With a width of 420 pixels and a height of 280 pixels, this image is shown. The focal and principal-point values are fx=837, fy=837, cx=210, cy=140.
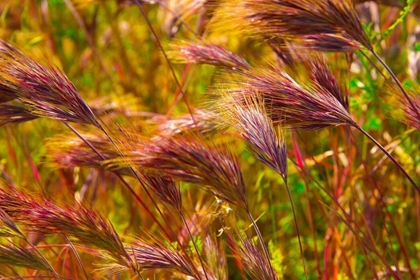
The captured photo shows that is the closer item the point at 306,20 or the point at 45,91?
the point at 45,91

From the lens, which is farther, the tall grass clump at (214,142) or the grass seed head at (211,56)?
the grass seed head at (211,56)

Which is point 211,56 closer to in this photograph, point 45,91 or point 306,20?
point 306,20

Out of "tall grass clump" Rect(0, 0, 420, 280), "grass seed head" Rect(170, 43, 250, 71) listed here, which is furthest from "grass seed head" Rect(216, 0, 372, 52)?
"grass seed head" Rect(170, 43, 250, 71)

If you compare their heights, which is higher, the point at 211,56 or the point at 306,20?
the point at 306,20

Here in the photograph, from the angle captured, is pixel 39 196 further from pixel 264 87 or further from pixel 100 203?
pixel 100 203

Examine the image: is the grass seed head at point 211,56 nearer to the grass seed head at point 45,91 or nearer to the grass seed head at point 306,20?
the grass seed head at point 306,20

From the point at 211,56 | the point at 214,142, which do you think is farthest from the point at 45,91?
the point at 211,56

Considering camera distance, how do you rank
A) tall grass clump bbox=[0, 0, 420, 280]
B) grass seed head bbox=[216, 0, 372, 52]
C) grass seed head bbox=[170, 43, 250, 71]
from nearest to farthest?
1. tall grass clump bbox=[0, 0, 420, 280]
2. grass seed head bbox=[216, 0, 372, 52]
3. grass seed head bbox=[170, 43, 250, 71]

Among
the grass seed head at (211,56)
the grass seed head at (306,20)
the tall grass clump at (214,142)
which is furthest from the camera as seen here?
the grass seed head at (211,56)

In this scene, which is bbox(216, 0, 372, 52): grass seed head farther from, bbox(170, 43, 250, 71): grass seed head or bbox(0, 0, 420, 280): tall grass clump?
bbox(170, 43, 250, 71): grass seed head

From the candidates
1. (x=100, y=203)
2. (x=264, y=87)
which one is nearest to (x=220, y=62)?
(x=264, y=87)

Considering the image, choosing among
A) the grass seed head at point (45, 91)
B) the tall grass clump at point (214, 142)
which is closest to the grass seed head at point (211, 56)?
the tall grass clump at point (214, 142)

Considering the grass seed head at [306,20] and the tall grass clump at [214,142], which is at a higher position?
the grass seed head at [306,20]
